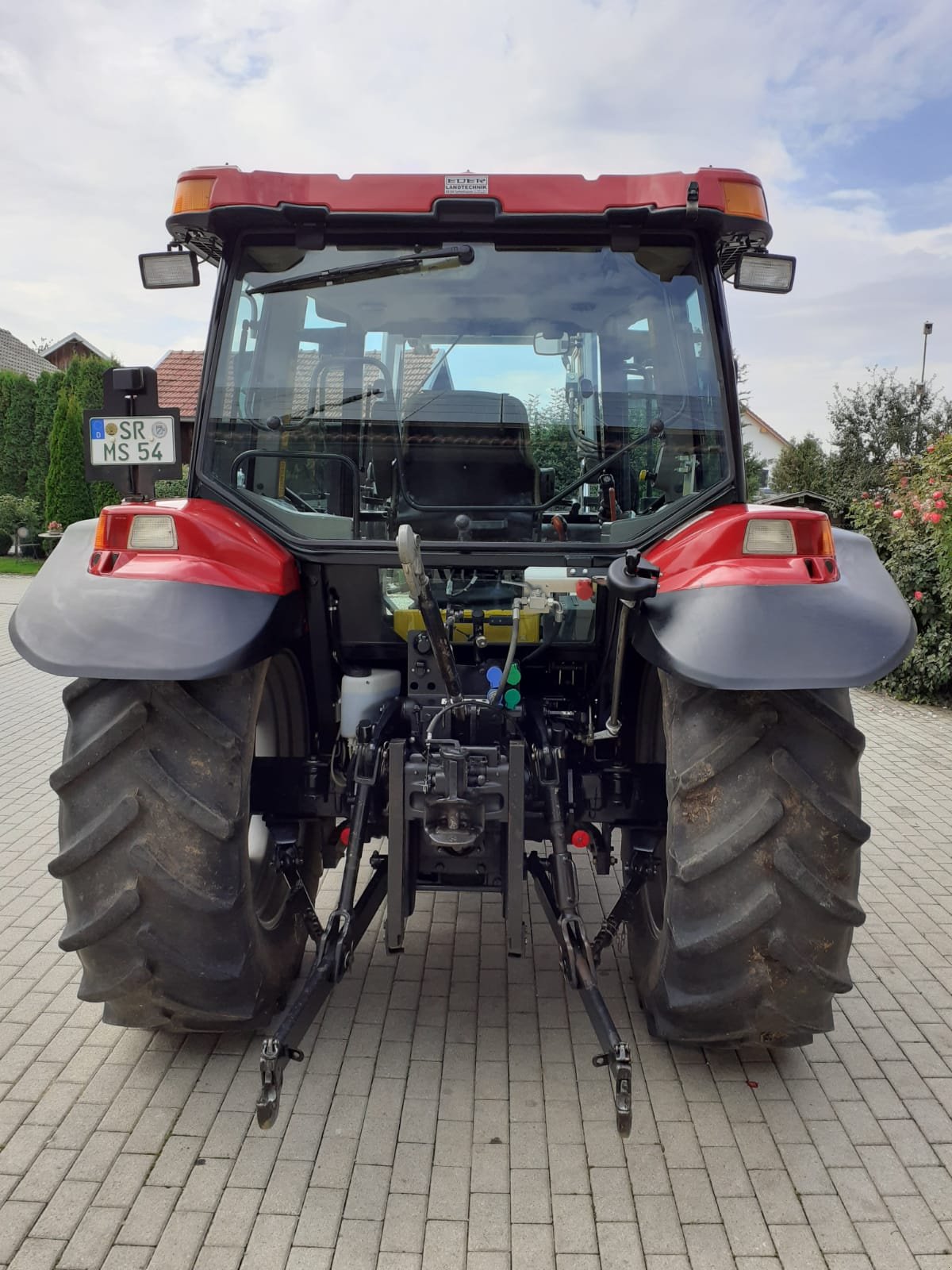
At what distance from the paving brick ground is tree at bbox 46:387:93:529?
1689cm

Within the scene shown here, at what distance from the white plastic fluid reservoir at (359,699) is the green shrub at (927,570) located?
19.6ft

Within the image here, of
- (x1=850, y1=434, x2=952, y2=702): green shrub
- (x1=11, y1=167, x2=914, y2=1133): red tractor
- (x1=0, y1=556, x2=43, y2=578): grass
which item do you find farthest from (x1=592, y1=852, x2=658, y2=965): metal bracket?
(x1=0, y1=556, x2=43, y2=578): grass

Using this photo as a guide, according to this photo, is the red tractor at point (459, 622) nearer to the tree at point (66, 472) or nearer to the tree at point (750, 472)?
the tree at point (750, 472)

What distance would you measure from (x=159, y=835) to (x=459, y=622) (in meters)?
1.05

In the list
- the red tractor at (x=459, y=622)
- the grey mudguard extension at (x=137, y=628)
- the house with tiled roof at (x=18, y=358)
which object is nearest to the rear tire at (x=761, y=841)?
the red tractor at (x=459, y=622)

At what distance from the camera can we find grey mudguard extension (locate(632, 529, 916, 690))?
7.24 feet

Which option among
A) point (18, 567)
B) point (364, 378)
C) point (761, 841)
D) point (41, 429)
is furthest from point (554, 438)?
point (41, 429)

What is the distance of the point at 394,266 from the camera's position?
2873 millimetres

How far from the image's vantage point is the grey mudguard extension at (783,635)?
221 cm

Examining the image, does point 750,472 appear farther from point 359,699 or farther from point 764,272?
point 359,699

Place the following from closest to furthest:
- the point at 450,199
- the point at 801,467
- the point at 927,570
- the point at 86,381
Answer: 1. the point at 450,199
2. the point at 927,570
3. the point at 86,381
4. the point at 801,467

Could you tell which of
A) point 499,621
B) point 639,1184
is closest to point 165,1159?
point 639,1184

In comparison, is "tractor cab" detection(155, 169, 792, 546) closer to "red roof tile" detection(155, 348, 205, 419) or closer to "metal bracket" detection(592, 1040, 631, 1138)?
"metal bracket" detection(592, 1040, 631, 1138)

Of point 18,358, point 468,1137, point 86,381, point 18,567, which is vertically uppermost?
point 18,358
